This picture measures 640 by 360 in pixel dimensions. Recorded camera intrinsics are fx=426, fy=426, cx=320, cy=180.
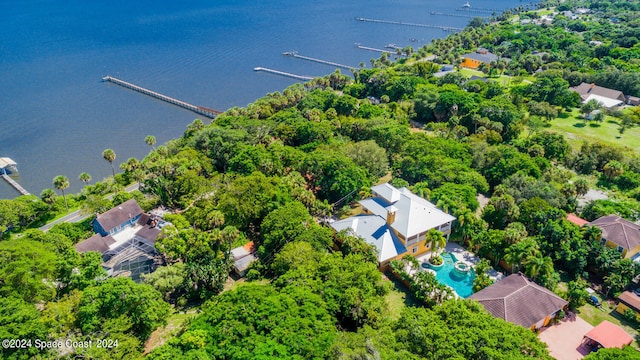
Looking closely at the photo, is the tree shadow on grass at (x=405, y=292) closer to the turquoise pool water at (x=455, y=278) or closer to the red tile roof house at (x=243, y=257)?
the turquoise pool water at (x=455, y=278)

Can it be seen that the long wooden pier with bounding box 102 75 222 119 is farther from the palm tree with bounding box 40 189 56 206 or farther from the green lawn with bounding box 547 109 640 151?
the green lawn with bounding box 547 109 640 151

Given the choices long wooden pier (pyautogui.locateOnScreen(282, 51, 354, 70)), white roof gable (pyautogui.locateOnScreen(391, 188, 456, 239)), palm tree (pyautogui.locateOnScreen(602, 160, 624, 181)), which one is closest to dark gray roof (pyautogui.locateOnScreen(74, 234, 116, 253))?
white roof gable (pyautogui.locateOnScreen(391, 188, 456, 239))

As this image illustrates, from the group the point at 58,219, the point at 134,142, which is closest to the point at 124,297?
the point at 58,219

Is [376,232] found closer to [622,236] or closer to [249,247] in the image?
[249,247]

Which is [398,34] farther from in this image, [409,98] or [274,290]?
[274,290]

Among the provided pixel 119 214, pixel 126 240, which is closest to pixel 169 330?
pixel 126 240
